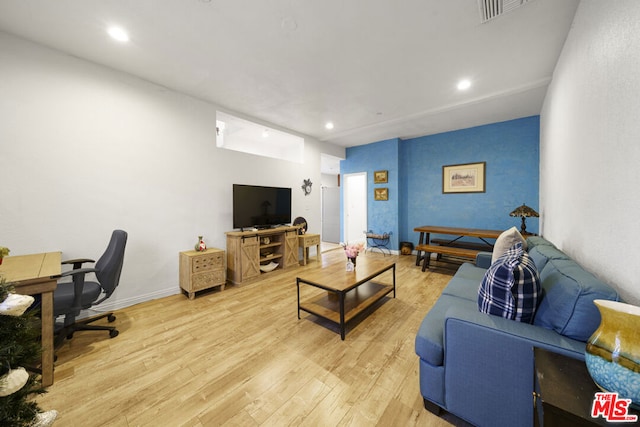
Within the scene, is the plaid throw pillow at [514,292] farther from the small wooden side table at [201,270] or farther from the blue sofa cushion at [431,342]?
the small wooden side table at [201,270]

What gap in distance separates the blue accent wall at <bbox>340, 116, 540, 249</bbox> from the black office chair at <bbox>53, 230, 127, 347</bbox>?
16.0 ft

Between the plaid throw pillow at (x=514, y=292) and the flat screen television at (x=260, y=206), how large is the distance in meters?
3.27

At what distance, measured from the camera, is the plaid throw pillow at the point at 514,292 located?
3.78 feet

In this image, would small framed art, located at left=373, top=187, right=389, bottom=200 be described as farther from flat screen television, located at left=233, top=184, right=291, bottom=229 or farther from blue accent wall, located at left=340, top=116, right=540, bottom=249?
flat screen television, located at left=233, top=184, right=291, bottom=229

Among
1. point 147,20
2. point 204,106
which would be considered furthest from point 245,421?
point 204,106

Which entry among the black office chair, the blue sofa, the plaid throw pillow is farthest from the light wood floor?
the plaid throw pillow

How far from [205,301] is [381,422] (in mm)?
2410

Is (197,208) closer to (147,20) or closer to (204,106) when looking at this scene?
(204,106)

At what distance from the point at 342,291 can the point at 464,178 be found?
4.18 meters

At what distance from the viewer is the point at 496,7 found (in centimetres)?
176

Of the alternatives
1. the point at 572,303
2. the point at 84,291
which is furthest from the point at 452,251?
the point at 84,291

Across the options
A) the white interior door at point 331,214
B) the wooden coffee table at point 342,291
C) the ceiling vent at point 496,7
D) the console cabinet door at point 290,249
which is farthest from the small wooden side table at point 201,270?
the white interior door at point 331,214

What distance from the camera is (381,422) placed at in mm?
1257

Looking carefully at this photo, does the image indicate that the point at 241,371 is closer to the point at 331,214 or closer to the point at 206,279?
the point at 206,279
